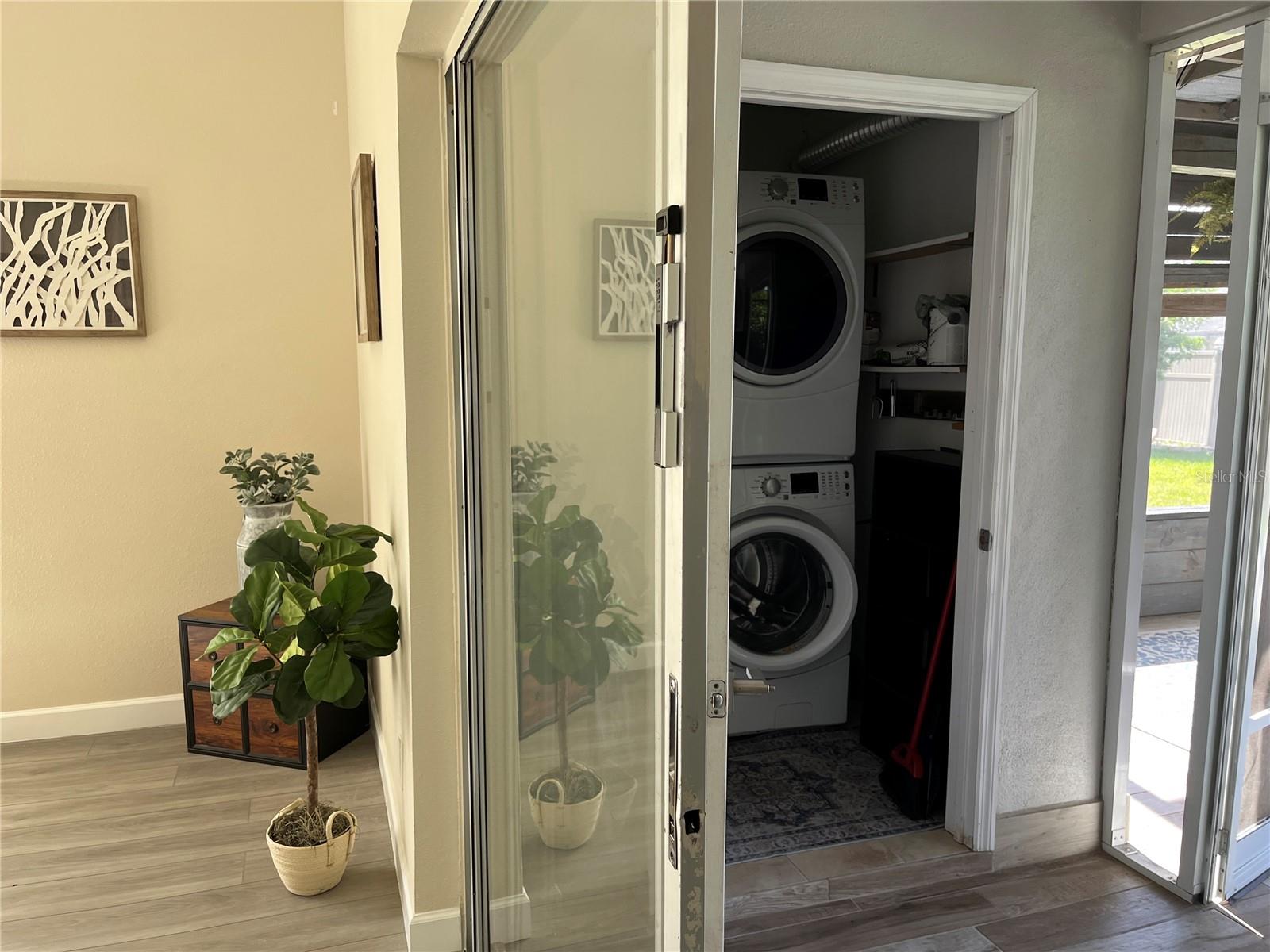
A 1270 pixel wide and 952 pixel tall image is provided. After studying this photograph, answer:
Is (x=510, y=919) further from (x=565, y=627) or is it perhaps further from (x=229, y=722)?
(x=229, y=722)

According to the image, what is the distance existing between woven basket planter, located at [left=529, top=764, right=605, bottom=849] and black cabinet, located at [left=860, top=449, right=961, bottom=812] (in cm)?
160

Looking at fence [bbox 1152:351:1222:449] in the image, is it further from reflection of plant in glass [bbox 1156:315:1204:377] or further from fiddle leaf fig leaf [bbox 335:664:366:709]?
fiddle leaf fig leaf [bbox 335:664:366:709]

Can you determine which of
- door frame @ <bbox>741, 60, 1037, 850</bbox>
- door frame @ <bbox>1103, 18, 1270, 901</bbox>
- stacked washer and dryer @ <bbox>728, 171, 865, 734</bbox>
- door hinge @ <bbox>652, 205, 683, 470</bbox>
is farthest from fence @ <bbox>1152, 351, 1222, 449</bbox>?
door hinge @ <bbox>652, 205, 683, 470</bbox>

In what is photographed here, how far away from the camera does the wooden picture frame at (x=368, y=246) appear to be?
8.10 feet

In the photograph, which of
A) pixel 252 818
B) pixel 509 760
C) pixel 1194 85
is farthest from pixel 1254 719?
pixel 252 818

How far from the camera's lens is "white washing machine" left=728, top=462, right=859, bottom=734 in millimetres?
3240

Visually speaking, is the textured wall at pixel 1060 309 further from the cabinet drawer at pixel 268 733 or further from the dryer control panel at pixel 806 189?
the cabinet drawer at pixel 268 733

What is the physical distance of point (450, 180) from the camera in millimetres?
1928

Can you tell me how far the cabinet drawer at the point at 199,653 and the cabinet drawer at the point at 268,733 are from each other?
Answer: 0.18 meters

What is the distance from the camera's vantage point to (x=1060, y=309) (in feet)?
8.01

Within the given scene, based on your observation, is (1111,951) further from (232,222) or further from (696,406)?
(232,222)

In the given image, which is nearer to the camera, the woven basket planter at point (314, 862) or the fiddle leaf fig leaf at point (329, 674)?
the fiddle leaf fig leaf at point (329, 674)

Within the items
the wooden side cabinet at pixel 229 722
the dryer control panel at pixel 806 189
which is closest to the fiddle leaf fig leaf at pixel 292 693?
the wooden side cabinet at pixel 229 722

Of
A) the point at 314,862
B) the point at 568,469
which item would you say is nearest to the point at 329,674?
the point at 314,862
